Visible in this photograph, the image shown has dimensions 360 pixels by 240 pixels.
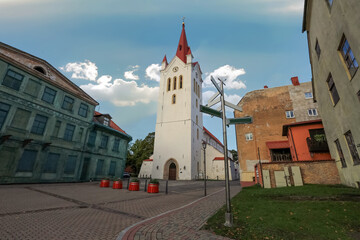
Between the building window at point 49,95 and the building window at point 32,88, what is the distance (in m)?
0.73

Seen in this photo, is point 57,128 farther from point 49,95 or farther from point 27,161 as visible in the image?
point 27,161

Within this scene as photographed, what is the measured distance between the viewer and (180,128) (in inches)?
1324

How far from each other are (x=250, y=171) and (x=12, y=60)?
3154 centimetres

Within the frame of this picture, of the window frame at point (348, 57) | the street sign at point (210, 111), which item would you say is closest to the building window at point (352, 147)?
the window frame at point (348, 57)

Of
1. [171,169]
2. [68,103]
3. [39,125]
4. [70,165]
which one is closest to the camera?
[39,125]

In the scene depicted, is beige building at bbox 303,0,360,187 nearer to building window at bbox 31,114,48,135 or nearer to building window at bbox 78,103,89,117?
building window at bbox 31,114,48,135

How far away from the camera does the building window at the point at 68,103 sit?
2025cm

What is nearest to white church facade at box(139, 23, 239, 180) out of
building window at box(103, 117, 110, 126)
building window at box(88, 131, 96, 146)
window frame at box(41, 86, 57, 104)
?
building window at box(103, 117, 110, 126)

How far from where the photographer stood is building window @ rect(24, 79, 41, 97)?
1694 centimetres

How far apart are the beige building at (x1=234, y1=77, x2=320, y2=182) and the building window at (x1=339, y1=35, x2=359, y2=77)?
61.3 ft

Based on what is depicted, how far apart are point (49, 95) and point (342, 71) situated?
83.1ft

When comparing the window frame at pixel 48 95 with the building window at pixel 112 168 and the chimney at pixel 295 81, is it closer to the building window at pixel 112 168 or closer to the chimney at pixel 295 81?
the building window at pixel 112 168

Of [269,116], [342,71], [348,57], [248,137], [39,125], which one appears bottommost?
[39,125]

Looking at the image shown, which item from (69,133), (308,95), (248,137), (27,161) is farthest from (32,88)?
(308,95)
